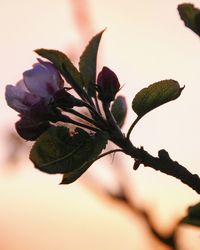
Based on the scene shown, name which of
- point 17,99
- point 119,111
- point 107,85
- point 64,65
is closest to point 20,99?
point 17,99

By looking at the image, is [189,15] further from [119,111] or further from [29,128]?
[29,128]

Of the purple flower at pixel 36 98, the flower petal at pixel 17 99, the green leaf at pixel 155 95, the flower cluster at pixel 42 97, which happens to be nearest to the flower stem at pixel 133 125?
the green leaf at pixel 155 95

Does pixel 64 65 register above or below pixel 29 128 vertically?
above

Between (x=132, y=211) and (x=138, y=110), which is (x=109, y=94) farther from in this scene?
(x=132, y=211)

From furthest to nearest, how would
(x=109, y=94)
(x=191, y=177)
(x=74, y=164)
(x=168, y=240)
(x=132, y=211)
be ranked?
(x=132, y=211), (x=168, y=240), (x=109, y=94), (x=74, y=164), (x=191, y=177)

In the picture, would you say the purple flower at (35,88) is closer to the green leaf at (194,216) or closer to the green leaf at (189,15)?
the green leaf at (189,15)

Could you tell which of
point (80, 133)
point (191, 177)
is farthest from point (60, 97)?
point (191, 177)
